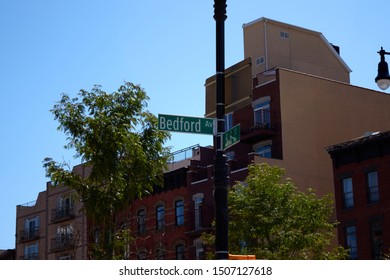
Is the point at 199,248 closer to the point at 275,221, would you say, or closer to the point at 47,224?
the point at 275,221

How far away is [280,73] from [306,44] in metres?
8.94

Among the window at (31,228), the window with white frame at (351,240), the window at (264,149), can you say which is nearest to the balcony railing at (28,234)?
the window at (31,228)

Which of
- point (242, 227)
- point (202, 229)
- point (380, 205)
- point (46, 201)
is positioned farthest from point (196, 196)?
point (46, 201)

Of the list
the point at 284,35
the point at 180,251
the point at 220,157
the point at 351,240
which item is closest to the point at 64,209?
the point at 180,251

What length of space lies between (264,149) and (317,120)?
14.2ft

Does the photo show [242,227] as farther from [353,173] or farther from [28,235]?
[28,235]

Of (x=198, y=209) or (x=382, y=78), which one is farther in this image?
(x=198, y=209)

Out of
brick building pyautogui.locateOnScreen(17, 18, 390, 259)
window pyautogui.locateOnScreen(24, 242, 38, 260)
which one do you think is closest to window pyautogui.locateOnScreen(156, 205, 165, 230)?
brick building pyautogui.locateOnScreen(17, 18, 390, 259)

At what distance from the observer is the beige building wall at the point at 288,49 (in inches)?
2362

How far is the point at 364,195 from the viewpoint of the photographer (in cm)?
4706

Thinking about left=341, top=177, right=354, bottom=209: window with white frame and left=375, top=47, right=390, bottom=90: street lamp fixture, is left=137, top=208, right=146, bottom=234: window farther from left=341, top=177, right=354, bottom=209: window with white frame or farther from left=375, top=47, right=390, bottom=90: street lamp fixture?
left=375, top=47, right=390, bottom=90: street lamp fixture

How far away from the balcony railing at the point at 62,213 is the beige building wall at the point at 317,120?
2592cm

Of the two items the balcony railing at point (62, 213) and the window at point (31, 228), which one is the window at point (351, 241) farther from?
the window at point (31, 228)

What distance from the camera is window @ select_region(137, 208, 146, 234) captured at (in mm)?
61075
